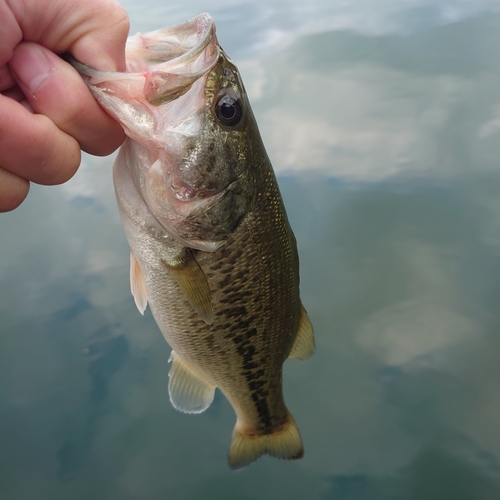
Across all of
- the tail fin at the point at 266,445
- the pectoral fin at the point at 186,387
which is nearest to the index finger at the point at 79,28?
the pectoral fin at the point at 186,387

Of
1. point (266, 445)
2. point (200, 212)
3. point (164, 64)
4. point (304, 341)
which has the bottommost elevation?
point (266, 445)

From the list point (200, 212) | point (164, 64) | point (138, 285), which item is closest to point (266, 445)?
point (138, 285)

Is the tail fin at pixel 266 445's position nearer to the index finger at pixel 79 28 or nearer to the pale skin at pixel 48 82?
the pale skin at pixel 48 82

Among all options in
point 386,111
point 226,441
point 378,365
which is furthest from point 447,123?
point 226,441

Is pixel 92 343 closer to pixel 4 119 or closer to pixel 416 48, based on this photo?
pixel 4 119

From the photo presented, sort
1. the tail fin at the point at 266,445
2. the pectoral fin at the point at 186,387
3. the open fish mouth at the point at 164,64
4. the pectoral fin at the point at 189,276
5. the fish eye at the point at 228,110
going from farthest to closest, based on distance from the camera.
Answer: the tail fin at the point at 266,445 → the pectoral fin at the point at 186,387 → the pectoral fin at the point at 189,276 → the fish eye at the point at 228,110 → the open fish mouth at the point at 164,64

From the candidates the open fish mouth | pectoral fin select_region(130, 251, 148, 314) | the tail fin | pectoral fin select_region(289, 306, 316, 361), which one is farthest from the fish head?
the tail fin

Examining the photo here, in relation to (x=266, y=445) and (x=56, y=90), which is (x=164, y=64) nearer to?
(x=56, y=90)

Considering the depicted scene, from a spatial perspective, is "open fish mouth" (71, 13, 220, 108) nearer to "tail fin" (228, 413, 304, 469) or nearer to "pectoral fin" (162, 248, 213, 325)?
"pectoral fin" (162, 248, 213, 325)
